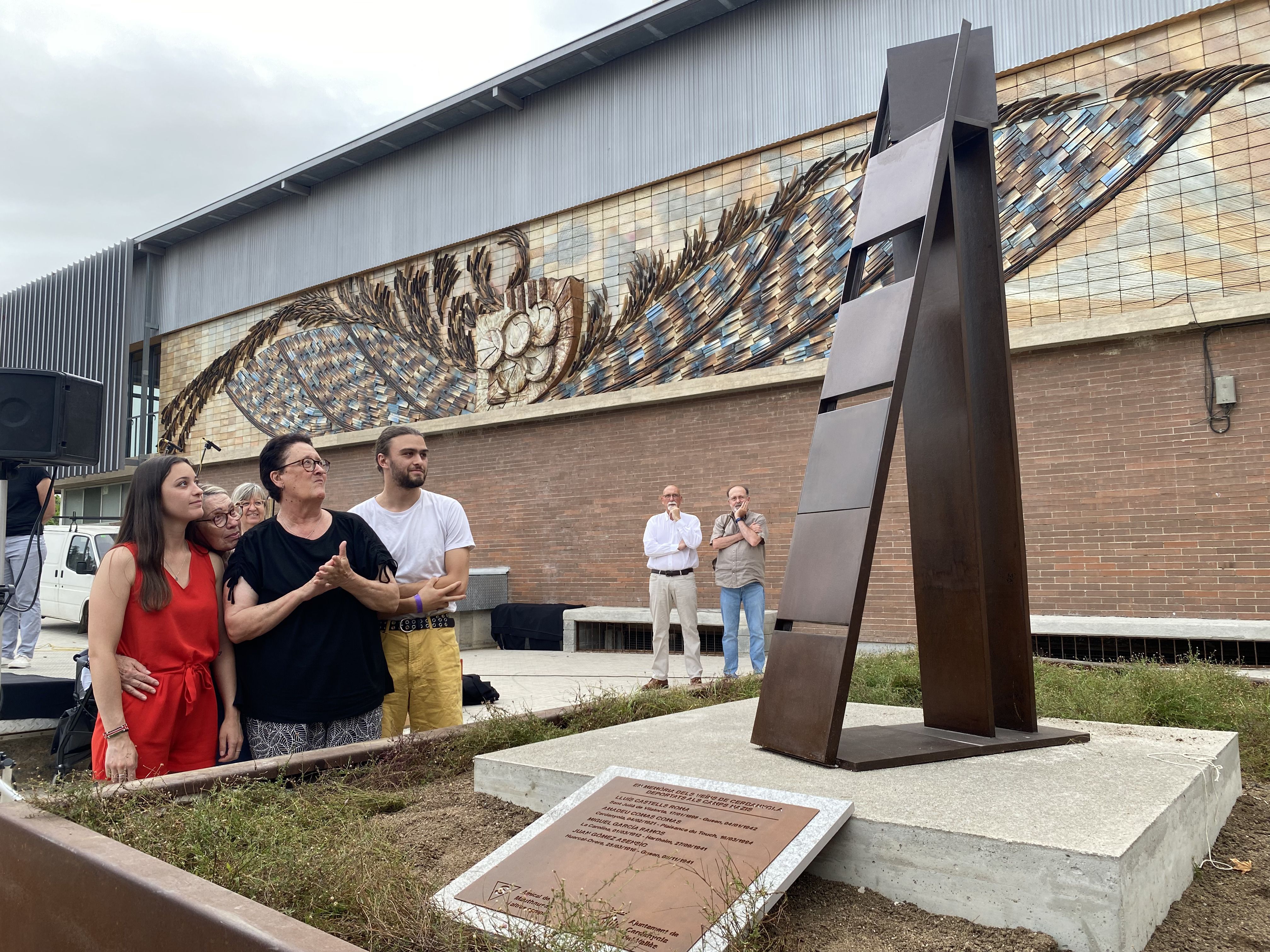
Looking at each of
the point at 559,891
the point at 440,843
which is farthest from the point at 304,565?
the point at 559,891

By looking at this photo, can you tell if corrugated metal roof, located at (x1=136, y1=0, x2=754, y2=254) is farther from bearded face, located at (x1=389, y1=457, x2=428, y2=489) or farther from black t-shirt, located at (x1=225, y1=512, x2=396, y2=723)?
black t-shirt, located at (x1=225, y1=512, x2=396, y2=723)

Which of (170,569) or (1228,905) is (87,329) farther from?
(1228,905)

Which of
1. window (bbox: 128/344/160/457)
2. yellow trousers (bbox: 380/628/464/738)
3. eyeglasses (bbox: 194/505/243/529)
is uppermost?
window (bbox: 128/344/160/457)

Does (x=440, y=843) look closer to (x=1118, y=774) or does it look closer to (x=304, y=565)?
(x=304, y=565)

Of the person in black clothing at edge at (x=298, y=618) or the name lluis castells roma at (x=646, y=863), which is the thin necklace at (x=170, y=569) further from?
the name lluis castells roma at (x=646, y=863)

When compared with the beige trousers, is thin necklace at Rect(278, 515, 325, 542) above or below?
above

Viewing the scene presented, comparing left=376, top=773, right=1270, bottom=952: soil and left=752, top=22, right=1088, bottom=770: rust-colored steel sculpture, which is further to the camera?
left=752, top=22, right=1088, bottom=770: rust-colored steel sculpture

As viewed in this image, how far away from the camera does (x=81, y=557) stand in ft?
51.4

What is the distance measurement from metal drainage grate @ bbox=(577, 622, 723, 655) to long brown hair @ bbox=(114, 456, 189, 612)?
32.4 feet

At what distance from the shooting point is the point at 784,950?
7.52 feet

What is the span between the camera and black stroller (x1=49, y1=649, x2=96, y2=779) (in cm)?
435

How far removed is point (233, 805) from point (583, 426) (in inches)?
446

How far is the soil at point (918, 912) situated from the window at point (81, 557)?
47.8 ft

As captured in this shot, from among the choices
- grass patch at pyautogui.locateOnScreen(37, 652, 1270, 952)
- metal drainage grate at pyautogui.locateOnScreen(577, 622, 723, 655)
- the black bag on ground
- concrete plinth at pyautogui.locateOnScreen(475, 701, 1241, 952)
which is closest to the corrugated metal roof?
metal drainage grate at pyautogui.locateOnScreen(577, 622, 723, 655)
